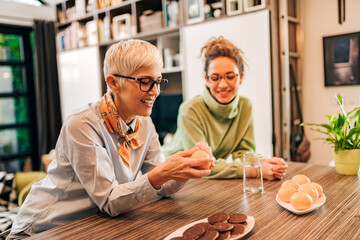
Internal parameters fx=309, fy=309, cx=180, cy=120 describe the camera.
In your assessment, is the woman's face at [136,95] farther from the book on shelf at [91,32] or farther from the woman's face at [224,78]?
the book on shelf at [91,32]

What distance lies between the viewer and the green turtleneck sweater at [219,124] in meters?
1.73

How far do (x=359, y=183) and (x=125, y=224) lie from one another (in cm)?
97

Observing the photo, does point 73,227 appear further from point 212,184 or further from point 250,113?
point 250,113

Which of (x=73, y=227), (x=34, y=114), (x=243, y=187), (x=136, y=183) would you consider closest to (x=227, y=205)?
(x=243, y=187)

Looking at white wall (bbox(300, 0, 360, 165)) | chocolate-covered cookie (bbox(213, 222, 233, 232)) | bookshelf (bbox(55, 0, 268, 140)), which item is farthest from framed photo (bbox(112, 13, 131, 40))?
chocolate-covered cookie (bbox(213, 222, 233, 232))

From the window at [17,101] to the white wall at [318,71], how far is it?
4.12m

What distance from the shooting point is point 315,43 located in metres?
3.14

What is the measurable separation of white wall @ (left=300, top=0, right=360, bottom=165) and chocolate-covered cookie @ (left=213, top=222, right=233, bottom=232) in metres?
2.58

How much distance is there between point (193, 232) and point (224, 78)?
43.7 inches

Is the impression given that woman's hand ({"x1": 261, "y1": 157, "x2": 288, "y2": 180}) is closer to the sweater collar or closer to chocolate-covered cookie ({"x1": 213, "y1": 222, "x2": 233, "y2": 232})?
the sweater collar

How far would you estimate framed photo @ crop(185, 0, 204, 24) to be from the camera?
3.25 m

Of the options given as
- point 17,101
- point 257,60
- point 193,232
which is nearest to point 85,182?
point 193,232

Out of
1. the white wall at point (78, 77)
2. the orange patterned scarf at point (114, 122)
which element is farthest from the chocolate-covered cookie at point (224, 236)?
the white wall at point (78, 77)

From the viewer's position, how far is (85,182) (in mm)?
1125
